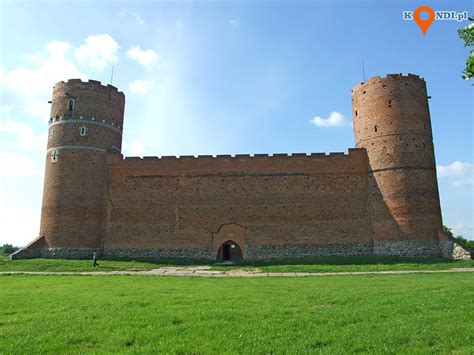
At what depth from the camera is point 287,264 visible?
21000 millimetres

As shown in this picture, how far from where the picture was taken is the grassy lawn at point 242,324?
4762mm

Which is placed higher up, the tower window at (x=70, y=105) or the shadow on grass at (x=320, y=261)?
the tower window at (x=70, y=105)

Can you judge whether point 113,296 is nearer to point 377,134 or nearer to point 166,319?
point 166,319

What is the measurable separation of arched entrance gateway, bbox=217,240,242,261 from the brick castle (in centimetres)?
7

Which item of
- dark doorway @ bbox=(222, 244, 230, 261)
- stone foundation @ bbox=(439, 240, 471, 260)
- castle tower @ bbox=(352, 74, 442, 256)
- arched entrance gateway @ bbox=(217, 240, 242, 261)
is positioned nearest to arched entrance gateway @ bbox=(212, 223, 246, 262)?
arched entrance gateway @ bbox=(217, 240, 242, 261)

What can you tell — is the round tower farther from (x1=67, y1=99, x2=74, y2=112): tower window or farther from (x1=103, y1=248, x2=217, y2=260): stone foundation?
(x1=103, y1=248, x2=217, y2=260): stone foundation

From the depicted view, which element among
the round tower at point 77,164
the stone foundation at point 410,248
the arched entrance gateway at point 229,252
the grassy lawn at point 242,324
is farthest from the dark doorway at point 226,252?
the grassy lawn at point 242,324

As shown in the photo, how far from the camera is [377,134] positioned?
24047mm

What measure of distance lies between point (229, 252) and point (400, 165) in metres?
12.0

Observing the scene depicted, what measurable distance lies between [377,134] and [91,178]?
19.1 meters

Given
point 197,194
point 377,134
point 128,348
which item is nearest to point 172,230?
point 197,194

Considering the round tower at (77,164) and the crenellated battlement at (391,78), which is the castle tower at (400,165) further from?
the round tower at (77,164)

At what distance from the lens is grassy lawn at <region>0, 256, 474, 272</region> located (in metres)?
18.8

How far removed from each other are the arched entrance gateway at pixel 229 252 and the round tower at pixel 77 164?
8137 mm
